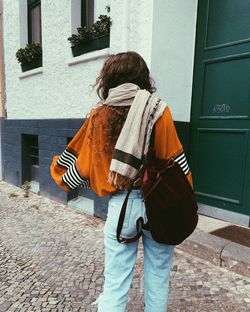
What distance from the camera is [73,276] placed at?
9.05ft

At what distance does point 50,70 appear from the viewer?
527cm

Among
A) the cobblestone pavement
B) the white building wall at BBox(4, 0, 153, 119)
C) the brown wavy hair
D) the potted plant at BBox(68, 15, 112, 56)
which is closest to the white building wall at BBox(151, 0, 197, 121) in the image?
the white building wall at BBox(4, 0, 153, 119)

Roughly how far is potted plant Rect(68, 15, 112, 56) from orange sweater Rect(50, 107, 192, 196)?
9.55 ft

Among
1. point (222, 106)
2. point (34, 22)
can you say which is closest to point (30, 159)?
point (34, 22)

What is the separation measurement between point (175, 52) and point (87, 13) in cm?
189

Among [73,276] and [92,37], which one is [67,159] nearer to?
[73,276]

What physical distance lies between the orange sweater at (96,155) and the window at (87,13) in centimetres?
376

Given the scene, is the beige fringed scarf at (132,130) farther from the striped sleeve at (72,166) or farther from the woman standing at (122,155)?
the striped sleeve at (72,166)

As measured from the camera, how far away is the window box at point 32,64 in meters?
5.76

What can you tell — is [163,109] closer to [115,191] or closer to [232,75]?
[115,191]

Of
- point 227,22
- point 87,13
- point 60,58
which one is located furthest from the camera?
point 60,58

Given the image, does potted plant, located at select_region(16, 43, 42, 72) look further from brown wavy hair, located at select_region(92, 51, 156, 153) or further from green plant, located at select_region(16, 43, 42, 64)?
brown wavy hair, located at select_region(92, 51, 156, 153)

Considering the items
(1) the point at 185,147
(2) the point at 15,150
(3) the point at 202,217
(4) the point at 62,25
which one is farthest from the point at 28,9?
(3) the point at 202,217

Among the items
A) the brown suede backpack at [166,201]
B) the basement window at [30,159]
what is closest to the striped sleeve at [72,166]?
the brown suede backpack at [166,201]
